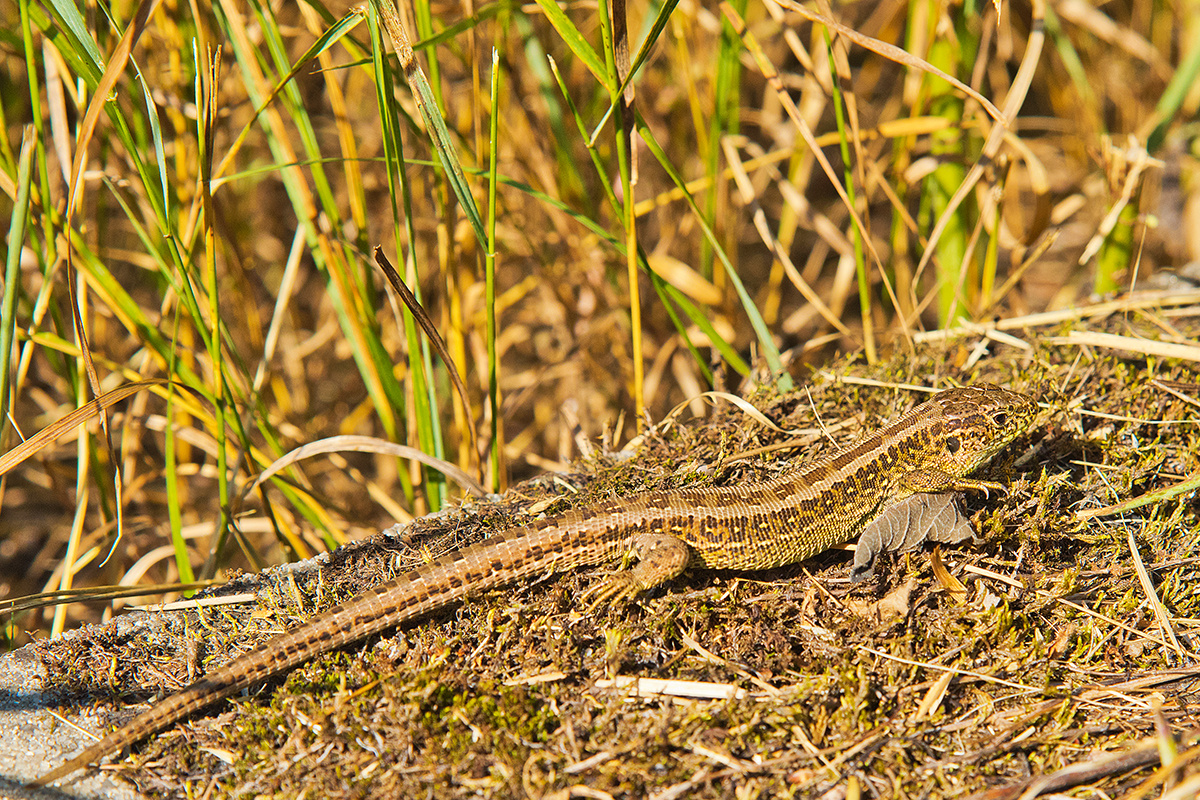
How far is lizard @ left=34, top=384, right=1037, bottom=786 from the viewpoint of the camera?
2980 mm

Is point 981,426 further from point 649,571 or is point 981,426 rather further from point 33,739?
point 33,739

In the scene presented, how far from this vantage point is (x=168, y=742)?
2816mm

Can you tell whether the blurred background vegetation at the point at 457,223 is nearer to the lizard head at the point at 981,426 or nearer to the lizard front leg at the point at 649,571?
the lizard head at the point at 981,426

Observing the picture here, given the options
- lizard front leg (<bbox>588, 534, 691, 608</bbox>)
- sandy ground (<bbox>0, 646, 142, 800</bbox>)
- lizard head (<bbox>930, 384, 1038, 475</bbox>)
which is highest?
lizard head (<bbox>930, 384, 1038, 475</bbox>)

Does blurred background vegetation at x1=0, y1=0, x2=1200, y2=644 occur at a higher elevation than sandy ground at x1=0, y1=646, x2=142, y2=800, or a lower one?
higher

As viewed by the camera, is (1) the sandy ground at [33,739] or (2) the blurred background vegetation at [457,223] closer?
(1) the sandy ground at [33,739]

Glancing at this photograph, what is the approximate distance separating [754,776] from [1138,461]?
2530mm

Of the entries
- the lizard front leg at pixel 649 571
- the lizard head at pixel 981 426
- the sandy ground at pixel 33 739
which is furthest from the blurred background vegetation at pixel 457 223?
the lizard front leg at pixel 649 571

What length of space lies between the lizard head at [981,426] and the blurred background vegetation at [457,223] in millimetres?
861

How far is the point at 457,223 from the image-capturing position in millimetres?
5059

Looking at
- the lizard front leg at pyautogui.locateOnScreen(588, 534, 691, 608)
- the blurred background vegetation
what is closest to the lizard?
the lizard front leg at pyautogui.locateOnScreen(588, 534, 691, 608)

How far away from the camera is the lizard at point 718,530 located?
2.98 metres

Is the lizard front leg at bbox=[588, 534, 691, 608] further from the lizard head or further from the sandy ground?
the sandy ground

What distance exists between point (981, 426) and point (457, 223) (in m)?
3.27
